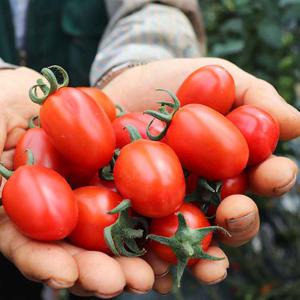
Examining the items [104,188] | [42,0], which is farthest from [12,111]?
[42,0]

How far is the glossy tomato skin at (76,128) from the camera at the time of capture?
3.22 feet

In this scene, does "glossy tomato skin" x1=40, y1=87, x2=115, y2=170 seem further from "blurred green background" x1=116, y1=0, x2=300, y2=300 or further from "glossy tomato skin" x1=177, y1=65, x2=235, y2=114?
"blurred green background" x1=116, y1=0, x2=300, y2=300

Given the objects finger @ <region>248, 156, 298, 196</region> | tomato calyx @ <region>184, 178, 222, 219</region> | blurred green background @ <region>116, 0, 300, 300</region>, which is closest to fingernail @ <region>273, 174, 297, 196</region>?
finger @ <region>248, 156, 298, 196</region>

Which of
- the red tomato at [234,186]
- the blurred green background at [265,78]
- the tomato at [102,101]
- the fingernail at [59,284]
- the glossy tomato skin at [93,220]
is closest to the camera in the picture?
the fingernail at [59,284]

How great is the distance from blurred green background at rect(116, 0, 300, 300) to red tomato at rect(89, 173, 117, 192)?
2.81ft

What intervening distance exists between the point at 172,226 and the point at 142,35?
735 millimetres

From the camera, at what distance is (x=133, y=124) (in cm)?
110

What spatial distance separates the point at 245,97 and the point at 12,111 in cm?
51

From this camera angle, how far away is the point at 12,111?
1157mm

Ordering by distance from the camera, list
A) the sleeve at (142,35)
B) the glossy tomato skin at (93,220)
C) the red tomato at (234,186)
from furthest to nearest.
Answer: the sleeve at (142,35), the red tomato at (234,186), the glossy tomato skin at (93,220)

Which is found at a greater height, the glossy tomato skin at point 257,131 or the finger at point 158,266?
the glossy tomato skin at point 257,131

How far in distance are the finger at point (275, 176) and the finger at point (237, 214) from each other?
0.28 feet

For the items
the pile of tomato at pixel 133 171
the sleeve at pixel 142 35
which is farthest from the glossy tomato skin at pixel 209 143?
the sleeve at pixel 142 35

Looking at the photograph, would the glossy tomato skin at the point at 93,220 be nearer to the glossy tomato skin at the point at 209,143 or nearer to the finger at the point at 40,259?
the finger at the point at 40,259
